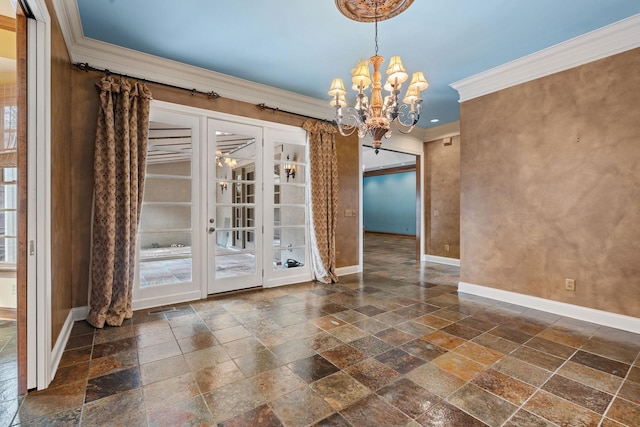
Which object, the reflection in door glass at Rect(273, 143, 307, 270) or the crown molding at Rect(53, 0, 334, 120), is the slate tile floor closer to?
the reflection in door glass at Rect(273, 143, 307, 270)

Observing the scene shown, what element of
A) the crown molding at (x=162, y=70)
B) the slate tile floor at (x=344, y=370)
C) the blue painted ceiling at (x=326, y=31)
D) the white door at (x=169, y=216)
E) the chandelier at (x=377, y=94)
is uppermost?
the blue painted ceiling at (x=326, y=31)

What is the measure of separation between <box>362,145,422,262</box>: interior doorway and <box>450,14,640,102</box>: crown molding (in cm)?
624

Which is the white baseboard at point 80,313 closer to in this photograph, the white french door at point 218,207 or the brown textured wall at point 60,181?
the brown textured wall at point 60,181

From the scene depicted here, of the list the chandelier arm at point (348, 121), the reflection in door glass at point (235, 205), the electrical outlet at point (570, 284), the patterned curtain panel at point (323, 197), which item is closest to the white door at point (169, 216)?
the reflection in door glass at point (235, 205)

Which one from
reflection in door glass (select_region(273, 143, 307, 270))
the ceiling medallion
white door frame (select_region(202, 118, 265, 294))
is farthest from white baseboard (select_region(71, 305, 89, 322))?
the ceiling medallion

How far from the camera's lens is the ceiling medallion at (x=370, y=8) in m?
2.59

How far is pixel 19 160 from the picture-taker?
6.33 feet

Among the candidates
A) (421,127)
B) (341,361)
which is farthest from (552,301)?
(421,127)

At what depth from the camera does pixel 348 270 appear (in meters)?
5.50

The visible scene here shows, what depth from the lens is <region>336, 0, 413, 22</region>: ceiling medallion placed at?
2.59 m

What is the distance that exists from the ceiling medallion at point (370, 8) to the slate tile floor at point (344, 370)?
2961mm

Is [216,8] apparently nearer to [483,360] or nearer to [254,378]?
[254,378]

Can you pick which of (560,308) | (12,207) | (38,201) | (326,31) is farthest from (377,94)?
(12,207)

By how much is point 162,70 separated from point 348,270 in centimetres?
410
